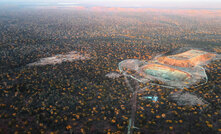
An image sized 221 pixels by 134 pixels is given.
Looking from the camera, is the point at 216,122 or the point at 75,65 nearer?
the point at 216,122

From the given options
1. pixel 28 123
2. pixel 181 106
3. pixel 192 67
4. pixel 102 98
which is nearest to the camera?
pixel 28 123

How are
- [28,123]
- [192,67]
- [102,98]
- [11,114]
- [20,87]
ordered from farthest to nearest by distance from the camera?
[192,67] → [20,87] → [102,98] → [11,114] → [28,123]

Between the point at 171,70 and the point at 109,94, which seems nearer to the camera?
the point at 109,94

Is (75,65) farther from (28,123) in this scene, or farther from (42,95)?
(28,123)

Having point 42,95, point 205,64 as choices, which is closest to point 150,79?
point 205,64

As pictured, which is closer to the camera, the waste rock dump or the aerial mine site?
the aerial mine site

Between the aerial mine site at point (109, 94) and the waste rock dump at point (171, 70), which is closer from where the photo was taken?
the aerial mine site at point (109, 94)

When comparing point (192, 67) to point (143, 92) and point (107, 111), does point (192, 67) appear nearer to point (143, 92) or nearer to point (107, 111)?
point (143, 92)
